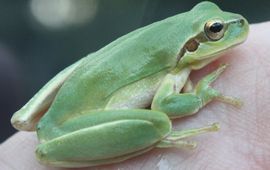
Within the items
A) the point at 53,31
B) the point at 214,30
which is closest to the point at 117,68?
the point at 214,30

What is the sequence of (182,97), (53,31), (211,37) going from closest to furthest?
(182,97), (211,37), (53,31)

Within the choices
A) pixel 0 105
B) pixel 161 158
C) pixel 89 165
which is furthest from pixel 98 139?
pixel 0 105

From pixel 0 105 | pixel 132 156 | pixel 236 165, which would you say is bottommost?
pixel 0 105

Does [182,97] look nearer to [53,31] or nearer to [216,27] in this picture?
[216,27]

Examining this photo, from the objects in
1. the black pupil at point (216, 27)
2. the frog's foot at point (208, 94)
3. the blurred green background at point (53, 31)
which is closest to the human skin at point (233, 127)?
the frog's foot at point (208, 94)

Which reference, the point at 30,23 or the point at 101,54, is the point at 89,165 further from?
the point at 30,23

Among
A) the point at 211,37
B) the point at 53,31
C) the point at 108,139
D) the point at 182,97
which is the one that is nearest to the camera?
the point at 108,139
